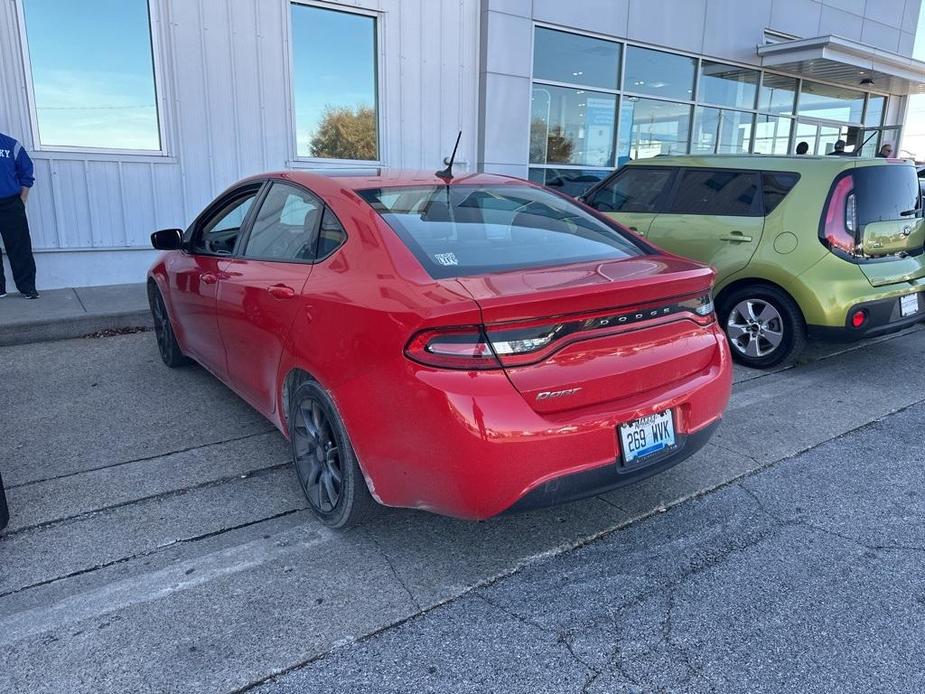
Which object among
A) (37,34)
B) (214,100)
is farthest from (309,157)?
(37,34)

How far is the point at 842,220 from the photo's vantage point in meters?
5.00

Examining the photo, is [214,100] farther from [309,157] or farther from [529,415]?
[529,415]

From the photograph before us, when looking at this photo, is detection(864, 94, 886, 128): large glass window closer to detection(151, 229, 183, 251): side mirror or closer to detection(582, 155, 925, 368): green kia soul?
detection(582, 155, 925, 368): green kia soul

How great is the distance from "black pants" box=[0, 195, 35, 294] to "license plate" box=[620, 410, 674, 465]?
6592 mm

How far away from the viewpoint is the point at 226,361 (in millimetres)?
3896

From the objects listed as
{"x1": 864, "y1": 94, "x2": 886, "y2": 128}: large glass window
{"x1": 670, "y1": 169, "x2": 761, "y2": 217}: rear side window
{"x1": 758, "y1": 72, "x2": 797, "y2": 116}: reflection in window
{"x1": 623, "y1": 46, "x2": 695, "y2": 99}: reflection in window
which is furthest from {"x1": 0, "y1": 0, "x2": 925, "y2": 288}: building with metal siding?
{"x1": 670, "y1": 169, "x2": 761, "y2": 217}: rear side window

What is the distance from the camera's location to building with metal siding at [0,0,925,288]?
7.18 m

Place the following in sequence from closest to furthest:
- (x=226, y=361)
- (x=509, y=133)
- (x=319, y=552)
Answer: (x=319, y=552) → (x=226, y=361) → (x=509, y=133)

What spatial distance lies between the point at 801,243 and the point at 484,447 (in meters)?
3.99

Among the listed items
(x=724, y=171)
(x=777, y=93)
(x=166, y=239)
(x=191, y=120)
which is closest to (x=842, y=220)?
(x=724, y=171)

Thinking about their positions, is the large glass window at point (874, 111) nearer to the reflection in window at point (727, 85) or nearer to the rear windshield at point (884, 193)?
the reflection in window at point (727, 85)

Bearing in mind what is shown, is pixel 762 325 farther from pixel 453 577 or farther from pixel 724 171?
pixel 453 577

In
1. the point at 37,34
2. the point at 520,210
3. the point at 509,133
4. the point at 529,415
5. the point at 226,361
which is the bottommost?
the point at 226,361

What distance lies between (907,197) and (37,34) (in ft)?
27.4
